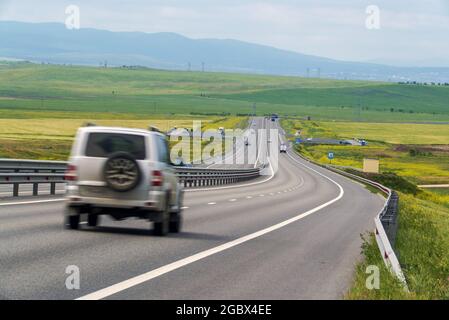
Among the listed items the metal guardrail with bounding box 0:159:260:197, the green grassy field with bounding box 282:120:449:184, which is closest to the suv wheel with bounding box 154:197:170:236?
the metal guardrail with bounding box 0:159:260:197

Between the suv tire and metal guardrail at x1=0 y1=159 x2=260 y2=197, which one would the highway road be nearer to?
the suv tire

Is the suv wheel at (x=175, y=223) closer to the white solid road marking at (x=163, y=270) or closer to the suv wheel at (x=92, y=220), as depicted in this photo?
the white solid road marking at (x=163, y=270)

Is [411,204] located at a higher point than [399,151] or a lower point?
higher

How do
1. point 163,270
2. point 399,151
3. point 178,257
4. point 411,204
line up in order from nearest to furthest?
point 163,270 < point 178,257 < point 411,204 < point 399,151

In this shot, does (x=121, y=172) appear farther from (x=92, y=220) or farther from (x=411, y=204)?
(x=411, y=204)

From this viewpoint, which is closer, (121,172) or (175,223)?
(121,172)

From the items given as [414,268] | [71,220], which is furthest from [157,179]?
[414,268]

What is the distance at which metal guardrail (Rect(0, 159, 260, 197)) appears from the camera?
1178 inches

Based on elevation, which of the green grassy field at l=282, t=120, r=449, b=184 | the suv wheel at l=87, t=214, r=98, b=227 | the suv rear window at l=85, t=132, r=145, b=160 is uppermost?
the suv rear window at l=85, t=132, r=145, b=160

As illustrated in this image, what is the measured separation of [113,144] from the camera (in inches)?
733

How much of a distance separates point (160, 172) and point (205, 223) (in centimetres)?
545

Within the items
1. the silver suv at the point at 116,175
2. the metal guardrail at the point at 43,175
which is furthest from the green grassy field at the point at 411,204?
the metal guardrail at the point at 43,175

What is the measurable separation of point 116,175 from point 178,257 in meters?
3.01

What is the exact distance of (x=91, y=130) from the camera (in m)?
18.7
